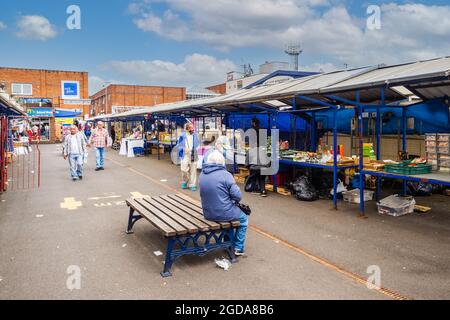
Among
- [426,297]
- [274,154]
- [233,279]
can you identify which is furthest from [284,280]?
[274,154]

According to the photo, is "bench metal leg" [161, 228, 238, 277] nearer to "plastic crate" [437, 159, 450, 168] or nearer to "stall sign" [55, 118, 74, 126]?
"plastic crate" [437, 159, 450, 168]

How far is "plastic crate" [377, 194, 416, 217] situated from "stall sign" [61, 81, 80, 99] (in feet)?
168

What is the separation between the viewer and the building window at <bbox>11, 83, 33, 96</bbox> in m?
51.0

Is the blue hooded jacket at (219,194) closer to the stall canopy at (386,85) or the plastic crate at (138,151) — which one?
the stall canopy at (386,85)

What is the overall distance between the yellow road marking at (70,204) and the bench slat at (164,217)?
2882mm

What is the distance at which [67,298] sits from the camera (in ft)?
13.9

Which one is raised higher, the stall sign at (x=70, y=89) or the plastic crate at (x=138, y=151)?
the stall sign at (x=70, y=89)

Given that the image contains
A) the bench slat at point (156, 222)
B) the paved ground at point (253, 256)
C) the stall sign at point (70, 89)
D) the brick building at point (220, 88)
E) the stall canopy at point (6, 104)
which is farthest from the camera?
the brick building at point (220, 88)

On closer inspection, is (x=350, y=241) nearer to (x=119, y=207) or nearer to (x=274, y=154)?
(x=274, y=154)

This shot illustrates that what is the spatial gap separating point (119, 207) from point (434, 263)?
6.25 m

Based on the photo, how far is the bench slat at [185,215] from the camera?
16.4 ft

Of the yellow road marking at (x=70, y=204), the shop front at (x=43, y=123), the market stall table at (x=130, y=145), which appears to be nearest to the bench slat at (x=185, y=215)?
the yellow road marking at (x=70, y=204)

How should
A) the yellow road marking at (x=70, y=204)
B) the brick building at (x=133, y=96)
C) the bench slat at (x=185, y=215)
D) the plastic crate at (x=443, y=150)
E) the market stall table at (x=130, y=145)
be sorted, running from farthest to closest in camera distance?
the brick building at (x=133, y=96) < the market stall table at (x=130, y=145) < the yellow road marking at (x=70, y=204) < the plastic crate at (x=443, y=150) < the bench slat at (x=185, y=215)
